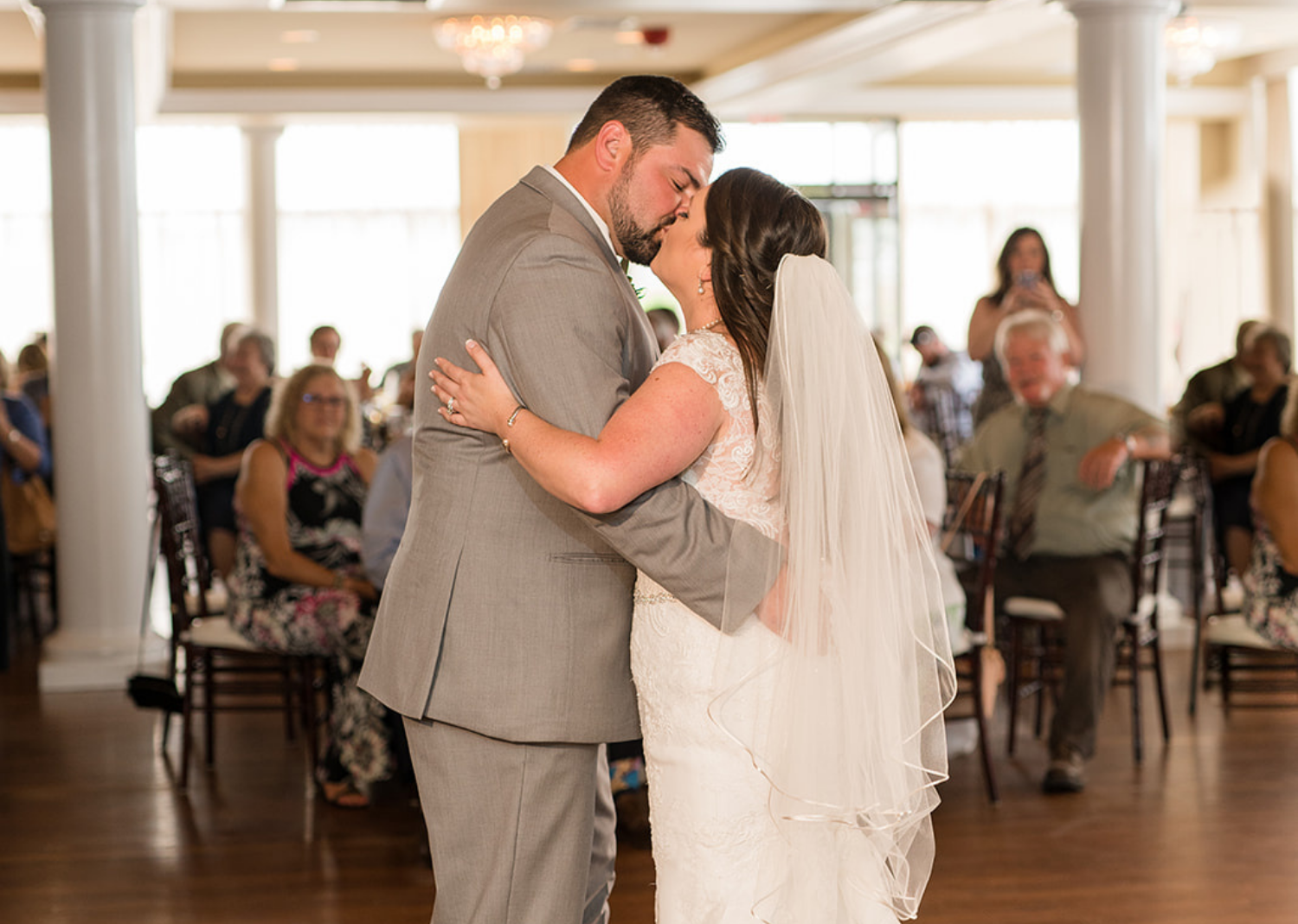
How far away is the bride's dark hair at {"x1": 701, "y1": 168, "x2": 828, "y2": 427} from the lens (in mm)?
2109

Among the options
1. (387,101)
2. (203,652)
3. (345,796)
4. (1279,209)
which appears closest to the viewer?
(345,796)

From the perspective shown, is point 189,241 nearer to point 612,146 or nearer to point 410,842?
point 410,842

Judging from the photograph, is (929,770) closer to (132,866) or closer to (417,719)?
(417,719)

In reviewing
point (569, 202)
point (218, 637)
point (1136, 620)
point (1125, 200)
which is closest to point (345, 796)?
point (218, 637)

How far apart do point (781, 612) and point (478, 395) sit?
53cm

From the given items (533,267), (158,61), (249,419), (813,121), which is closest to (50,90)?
(249,419)

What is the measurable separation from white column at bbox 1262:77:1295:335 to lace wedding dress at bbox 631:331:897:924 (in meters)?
11.9

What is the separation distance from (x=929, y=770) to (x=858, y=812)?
0.15 m

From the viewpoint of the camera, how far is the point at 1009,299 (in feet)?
20.9

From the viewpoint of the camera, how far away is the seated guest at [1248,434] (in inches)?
261

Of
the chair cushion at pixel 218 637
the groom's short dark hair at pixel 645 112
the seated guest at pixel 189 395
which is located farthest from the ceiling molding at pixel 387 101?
the groom's short dark hair at pixel 645 112

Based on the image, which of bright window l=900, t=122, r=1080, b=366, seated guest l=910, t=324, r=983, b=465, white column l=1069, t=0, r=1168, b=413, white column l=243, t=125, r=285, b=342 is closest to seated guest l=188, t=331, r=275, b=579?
white column l=1069, t=0, r=1168, b=413

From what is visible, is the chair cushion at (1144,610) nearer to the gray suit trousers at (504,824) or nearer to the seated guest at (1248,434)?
the seated guest at (1248,434)

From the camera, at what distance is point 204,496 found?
670 cm
